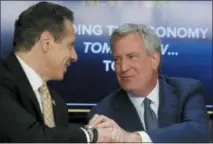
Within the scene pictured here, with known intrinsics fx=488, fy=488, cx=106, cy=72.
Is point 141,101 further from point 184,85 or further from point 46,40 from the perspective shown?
point 46,40

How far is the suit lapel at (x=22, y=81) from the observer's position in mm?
1787

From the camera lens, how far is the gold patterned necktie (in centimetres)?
189

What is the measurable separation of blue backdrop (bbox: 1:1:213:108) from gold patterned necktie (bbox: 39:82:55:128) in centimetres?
105

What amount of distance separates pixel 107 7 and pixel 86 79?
467 mm

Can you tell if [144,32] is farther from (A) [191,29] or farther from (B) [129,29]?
(A) [191,29]

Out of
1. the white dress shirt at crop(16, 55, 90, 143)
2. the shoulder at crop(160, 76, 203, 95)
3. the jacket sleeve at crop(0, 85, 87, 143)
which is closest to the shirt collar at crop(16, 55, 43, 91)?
the white dress shirt at crop(16, 55, 90, 143)

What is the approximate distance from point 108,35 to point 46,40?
1187 millimetres

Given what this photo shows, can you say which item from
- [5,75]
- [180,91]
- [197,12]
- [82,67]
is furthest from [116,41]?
[197,12]

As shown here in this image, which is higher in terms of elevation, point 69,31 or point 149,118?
point 69,31

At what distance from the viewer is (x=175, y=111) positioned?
2.18 meters

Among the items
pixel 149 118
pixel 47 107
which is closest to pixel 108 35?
pixel 149 118

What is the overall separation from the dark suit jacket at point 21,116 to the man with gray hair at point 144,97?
0.43 m

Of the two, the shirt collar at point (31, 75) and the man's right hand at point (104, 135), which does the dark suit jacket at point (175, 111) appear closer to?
the man's right hand at point (104, 135)

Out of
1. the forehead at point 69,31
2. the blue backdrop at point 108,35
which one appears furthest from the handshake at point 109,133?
the blue backdrop at point 108,35
